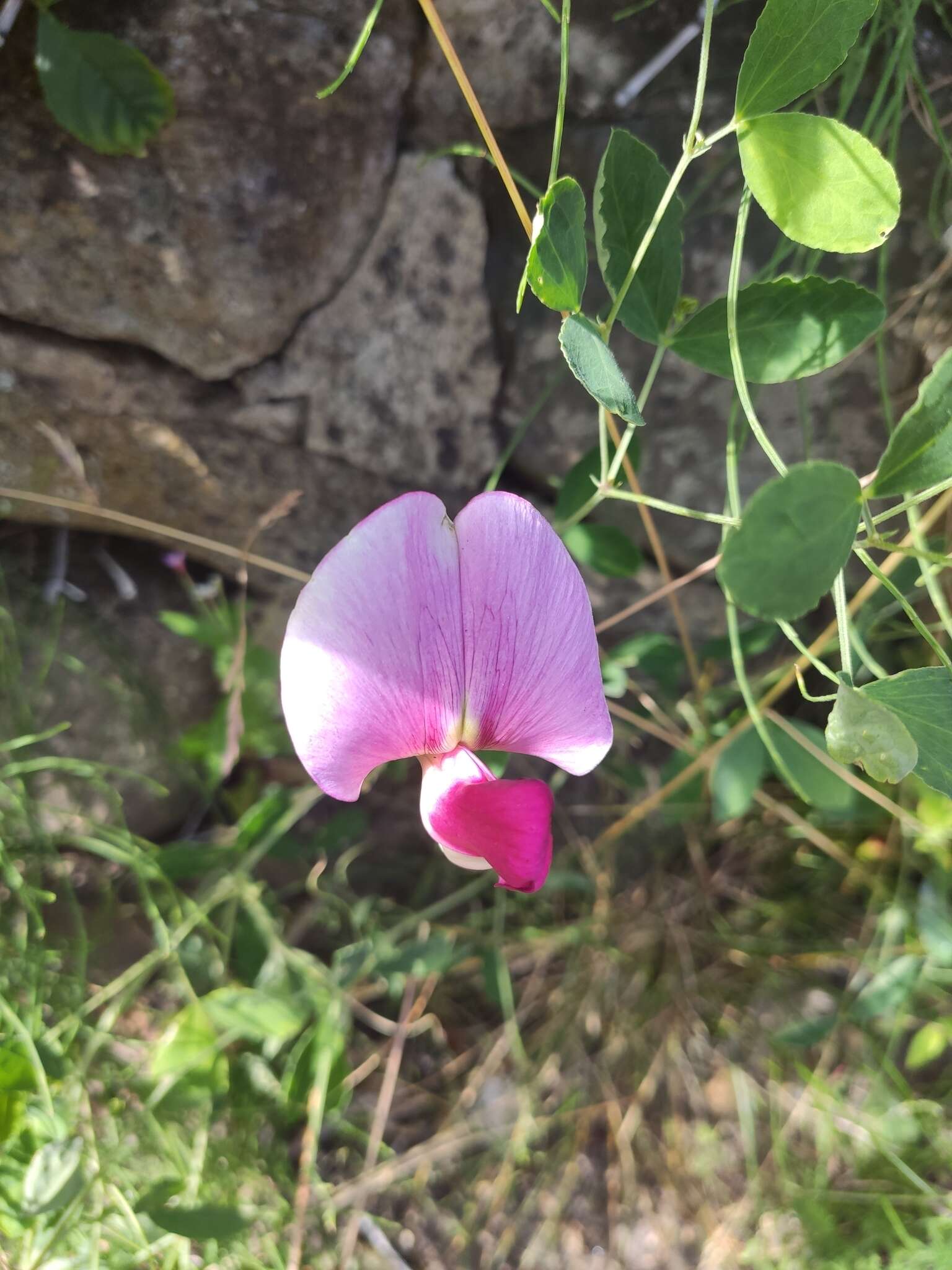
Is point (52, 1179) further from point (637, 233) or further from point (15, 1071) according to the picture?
point (637, 233)

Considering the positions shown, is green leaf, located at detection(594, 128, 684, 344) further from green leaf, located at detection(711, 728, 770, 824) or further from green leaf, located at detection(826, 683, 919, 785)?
green leaf, located at detection(711, 728, 770, 824)

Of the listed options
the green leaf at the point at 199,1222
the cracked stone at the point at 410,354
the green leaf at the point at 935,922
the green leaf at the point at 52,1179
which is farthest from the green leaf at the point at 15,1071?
the green leaf at the point at 935,922

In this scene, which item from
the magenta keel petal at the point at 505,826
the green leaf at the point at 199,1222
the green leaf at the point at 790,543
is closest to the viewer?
the green leaf at the point at 790,543

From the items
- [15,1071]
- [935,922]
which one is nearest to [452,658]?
[15,1071]

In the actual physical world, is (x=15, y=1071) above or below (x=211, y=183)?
below

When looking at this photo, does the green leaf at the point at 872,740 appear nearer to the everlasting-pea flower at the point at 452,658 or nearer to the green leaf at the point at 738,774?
the everlasting-pea flower at the point at 452,658

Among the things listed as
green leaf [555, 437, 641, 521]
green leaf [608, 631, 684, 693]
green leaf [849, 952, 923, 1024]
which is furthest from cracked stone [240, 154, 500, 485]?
green leaf [849, 952, 923, 1024]
